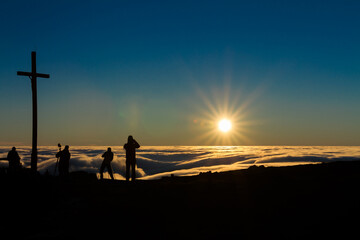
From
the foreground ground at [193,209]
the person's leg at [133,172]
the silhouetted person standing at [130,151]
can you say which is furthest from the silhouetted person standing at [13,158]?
the person's leg at [133,172]

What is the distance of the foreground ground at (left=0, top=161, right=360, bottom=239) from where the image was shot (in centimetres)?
780

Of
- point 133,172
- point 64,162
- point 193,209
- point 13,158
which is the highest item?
point 13,158

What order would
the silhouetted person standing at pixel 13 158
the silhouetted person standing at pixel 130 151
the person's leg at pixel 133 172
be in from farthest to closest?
the silhouetted person standing at pixel 13 158 → the person's leg at pixel 133 172 → the silhouetted person standing at pixel 130 151

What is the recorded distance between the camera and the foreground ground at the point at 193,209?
307 inches

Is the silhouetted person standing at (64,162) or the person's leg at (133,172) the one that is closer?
the person's leg at (133,172)

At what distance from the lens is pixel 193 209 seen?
957cm

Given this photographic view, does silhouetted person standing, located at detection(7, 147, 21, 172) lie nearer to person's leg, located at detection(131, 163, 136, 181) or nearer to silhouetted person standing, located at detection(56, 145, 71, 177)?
silhouetted person standing, located at detection(56, 145, 71, 177)

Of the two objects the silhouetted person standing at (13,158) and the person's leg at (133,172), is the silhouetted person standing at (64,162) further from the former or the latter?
the person's leg at (133,172)

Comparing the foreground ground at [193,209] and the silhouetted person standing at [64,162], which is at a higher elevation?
the silhouetted person standing at [64,162]

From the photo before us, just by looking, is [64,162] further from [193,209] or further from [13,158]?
[193,209]

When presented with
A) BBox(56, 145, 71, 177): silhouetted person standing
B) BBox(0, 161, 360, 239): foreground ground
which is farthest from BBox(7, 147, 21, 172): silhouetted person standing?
BBox(0, 161, 360, 239): foreground ground

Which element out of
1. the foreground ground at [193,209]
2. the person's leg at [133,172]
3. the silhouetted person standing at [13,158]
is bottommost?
the foreground ground at [193,209]

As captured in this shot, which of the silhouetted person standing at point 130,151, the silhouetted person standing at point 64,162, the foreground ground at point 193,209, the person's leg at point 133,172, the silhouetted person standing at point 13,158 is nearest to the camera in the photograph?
the foreground ground at point 193,209

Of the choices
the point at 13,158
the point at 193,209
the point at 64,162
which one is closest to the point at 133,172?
the point at 64,162
